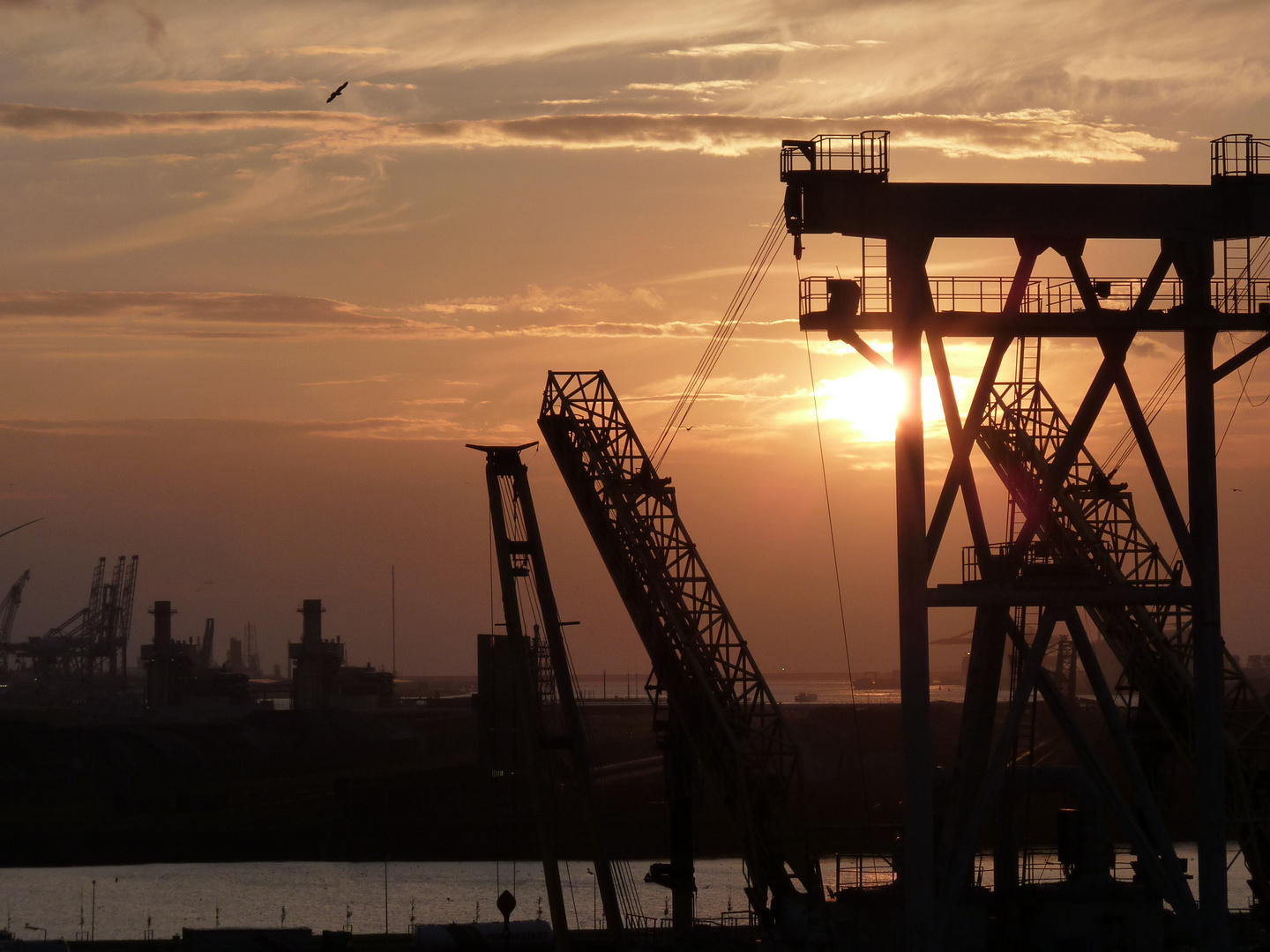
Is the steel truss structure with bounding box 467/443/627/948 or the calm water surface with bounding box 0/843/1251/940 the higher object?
the steel truss structure with bounding box 467/443/627/948

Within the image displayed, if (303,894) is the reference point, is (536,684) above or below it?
above

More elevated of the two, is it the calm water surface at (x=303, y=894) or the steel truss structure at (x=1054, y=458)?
the steel truss structure at (x=1054, y=458)

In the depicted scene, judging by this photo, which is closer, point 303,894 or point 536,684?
point 536,684

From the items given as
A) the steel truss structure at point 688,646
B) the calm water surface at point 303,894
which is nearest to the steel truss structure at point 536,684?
the steel truss structure at point 688,646

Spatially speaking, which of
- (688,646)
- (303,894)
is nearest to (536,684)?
(688,646)

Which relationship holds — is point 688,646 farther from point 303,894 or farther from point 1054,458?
point 303,894

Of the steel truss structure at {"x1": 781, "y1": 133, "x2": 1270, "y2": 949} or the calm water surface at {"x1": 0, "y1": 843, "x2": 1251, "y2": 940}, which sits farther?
the calm water surface at {"x1": 0, "y1": 843, "x2": 1251, "y2": 940}

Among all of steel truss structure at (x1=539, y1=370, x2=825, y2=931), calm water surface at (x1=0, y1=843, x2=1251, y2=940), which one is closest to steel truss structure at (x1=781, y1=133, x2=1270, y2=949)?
steel truss structure at (x1=539, y1=370, x2=825, y2=931)

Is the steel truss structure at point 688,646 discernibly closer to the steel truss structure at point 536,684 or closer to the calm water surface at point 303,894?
the steel truss structure at point 536,684

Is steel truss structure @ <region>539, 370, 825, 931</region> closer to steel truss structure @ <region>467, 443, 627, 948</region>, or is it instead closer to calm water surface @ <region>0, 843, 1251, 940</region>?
steel truss structure @ <region>467, 443, 627, 948</region>

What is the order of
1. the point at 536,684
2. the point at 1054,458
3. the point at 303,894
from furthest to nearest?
the point at 303,894 → the point at 536,684 → the point at 1054,458

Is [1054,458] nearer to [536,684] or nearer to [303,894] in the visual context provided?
[536,684]

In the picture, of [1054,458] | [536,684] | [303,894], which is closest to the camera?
[1054,458]

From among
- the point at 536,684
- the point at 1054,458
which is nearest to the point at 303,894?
the point at 536,684
